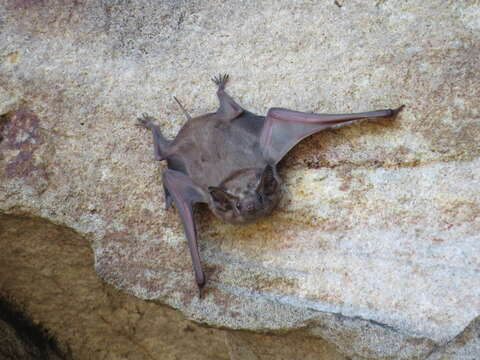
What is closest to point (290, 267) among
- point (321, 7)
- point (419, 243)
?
point (419, 243)

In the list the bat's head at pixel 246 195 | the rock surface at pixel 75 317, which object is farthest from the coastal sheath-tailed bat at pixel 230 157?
the rock surface at pixel 75 317

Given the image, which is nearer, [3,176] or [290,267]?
[290,267]

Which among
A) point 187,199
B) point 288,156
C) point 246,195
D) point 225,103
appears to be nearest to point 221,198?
point 246,195

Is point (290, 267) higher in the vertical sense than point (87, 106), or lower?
lower

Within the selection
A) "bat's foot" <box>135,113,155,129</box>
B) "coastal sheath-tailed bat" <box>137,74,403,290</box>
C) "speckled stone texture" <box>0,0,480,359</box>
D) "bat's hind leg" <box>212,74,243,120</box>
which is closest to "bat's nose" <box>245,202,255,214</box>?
"coastal sheath-tailed bat" <box>137,74,403,290</box>

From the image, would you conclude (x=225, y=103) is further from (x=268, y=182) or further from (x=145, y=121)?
(x=268, y=182)

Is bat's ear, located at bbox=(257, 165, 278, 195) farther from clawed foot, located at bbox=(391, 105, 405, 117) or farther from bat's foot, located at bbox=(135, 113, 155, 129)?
bat's foot, located at bbox=(135, 113, 155, 129)

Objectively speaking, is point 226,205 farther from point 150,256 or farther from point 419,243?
point 419,243
